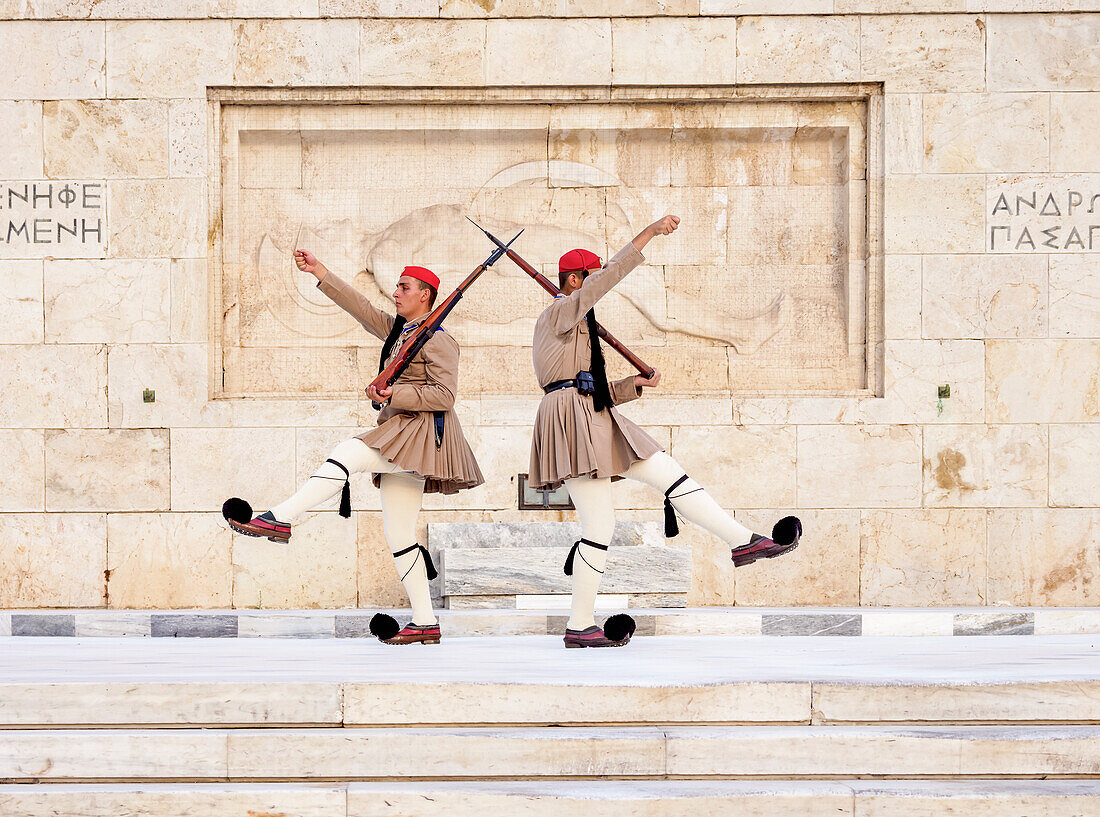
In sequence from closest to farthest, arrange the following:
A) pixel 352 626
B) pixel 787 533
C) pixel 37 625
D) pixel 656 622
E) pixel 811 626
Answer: pixel 787 533 < pixel 656 622 < pixel 352 626 < pixel 811 626 < pixel 37 625

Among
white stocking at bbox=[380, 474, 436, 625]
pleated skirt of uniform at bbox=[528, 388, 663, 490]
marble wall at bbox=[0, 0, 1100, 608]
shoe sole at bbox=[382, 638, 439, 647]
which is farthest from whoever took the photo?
marble wall at bbox=[0, 0, 1100, 608]

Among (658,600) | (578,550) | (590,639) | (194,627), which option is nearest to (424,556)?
(578,550)

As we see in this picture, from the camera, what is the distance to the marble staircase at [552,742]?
12.6 ft

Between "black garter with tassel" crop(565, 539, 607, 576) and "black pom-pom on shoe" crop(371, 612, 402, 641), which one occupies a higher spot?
"black garter with tassel" crop(565, 539, 607, 576)

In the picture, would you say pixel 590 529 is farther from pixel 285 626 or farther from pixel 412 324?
pixel 285 626

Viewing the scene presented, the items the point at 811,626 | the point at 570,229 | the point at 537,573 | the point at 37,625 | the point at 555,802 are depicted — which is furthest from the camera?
the point at 570,229

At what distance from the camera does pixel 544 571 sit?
7.98 meters

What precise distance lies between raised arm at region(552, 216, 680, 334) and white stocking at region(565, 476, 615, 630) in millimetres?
777

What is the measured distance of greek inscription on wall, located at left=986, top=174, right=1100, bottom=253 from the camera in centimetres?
890

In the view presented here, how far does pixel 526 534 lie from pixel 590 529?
2389mm

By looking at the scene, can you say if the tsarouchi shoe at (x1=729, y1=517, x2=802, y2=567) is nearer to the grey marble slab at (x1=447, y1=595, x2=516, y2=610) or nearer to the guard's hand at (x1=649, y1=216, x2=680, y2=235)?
the guard's hand at (x1=649, y1=216, x2=680, y2=235)

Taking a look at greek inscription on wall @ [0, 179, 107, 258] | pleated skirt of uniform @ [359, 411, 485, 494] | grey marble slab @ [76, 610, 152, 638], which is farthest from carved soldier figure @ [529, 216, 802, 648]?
greek inscription on wall @ [0, 179, 107, 258]

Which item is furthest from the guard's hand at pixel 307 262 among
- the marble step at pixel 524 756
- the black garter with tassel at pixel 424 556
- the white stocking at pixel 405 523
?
the marble step at pixel 524 756

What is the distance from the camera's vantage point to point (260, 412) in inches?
350
